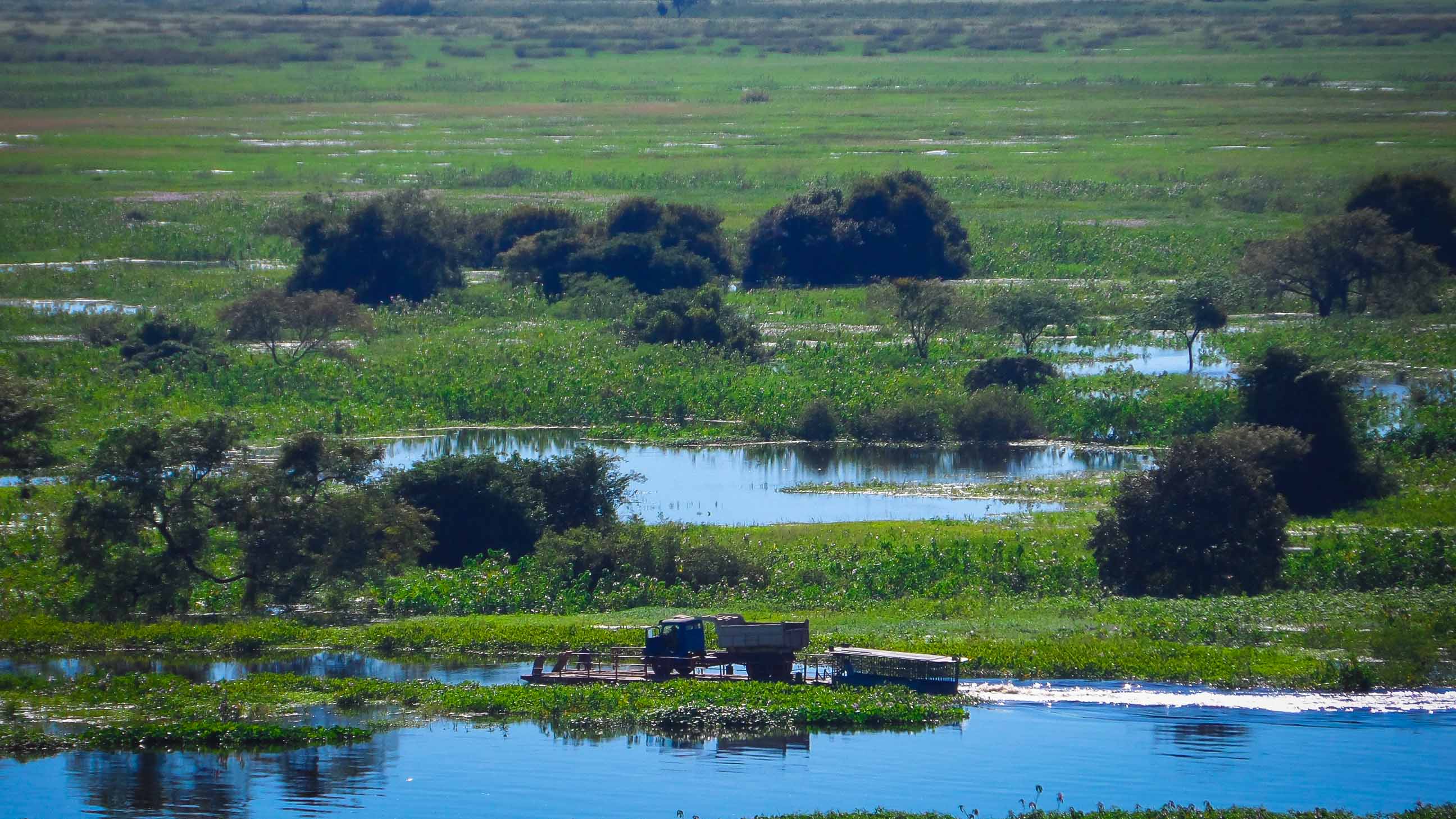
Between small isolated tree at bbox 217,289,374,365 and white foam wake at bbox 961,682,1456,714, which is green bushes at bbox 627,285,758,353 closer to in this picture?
small isolated tree at bbox 217,289,374,365

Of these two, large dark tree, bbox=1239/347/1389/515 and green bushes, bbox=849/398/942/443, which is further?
green bushes, bbox=849/398/942/443

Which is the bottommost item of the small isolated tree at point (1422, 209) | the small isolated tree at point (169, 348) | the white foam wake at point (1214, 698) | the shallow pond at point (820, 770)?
the shallow pond at point (820, 770)

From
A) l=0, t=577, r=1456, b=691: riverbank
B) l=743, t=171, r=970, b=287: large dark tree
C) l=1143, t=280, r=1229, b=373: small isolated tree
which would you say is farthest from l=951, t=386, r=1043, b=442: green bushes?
l=743, t=171, r=970, b=287: large dark tree

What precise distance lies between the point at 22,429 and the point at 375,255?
20626 millimetres

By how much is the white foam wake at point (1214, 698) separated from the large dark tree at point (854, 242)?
3381 centimetres

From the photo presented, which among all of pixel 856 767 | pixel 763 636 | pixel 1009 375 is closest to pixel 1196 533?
pixel 763 636

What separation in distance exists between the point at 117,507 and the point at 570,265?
28.4 m

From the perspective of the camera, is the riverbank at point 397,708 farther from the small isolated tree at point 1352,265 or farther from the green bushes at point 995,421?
the small isolated tree at point 1352,265

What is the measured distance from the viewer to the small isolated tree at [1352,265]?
45375 mm

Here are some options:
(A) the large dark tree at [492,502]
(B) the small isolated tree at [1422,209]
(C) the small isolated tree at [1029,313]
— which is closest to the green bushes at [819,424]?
(C) the small isolated tree at [1029,313]

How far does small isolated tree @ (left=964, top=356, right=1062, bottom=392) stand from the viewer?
3834 centimetres

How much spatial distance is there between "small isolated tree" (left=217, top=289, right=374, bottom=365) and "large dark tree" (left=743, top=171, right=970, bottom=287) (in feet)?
50.0

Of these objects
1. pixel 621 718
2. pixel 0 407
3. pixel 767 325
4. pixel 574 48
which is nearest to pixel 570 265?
pixel 767 325

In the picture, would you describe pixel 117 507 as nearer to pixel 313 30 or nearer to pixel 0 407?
pixel 0 407
